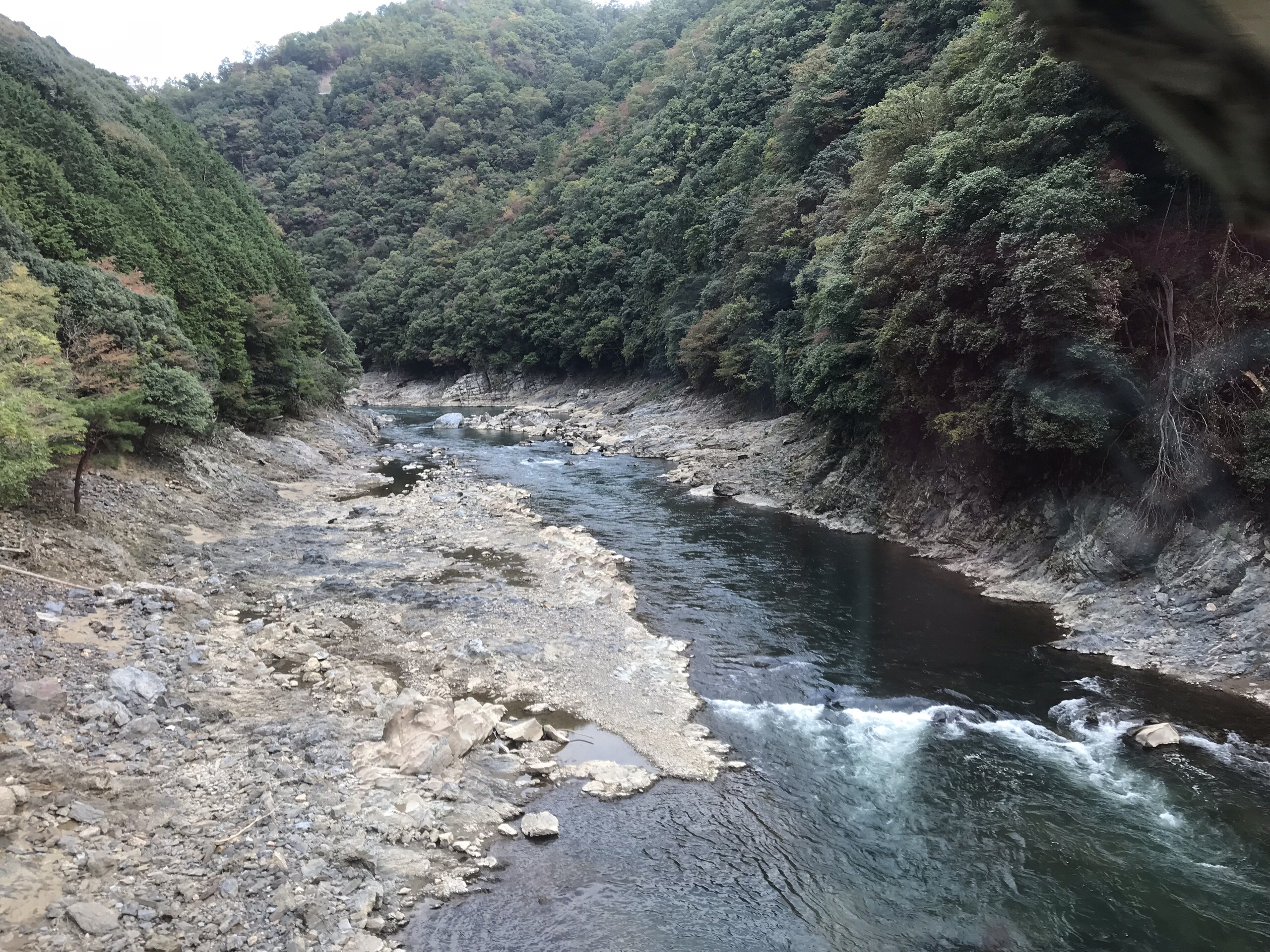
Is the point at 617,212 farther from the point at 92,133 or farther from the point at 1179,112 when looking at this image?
the point at 1179,112

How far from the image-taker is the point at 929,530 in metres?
21.7

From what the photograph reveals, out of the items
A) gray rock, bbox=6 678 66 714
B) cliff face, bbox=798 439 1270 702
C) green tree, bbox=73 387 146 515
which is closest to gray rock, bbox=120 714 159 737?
gray rock, bbox=6 678 66 714

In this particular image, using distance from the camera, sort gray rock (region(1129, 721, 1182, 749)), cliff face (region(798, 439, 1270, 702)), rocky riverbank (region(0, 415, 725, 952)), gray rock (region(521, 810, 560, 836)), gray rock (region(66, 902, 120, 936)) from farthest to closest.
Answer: cliff face (region(798, 439, 1270, 702)) < gray rock (region(1129, 721, 1182, 749)) < gray rock (region(521, 810, 560, 836)) < rocky riverbank (region(0, 415, 725, 952)) < gray rock (region(66, 902, 120, 936))

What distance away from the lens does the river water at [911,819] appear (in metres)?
8.11

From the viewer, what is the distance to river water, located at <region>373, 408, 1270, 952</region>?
26.6 feet

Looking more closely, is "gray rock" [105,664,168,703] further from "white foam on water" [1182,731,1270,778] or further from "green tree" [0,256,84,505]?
"white foam on water" [1182,731,1270,778]

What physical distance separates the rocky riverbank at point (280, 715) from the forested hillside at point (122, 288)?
2334mm

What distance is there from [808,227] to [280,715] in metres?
33.6

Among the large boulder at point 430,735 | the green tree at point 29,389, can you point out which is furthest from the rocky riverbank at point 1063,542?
the green tree at point 29,389

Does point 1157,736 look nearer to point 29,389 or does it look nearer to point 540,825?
point 540,825

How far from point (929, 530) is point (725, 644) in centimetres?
945

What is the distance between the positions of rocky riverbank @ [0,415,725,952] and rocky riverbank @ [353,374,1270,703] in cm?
873

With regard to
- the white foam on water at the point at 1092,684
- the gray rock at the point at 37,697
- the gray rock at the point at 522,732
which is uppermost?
the gray rock at the point at 37,697

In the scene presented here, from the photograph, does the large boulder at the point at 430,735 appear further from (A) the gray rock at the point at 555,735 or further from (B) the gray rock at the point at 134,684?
(B) the gray rock at the point at 134,684
